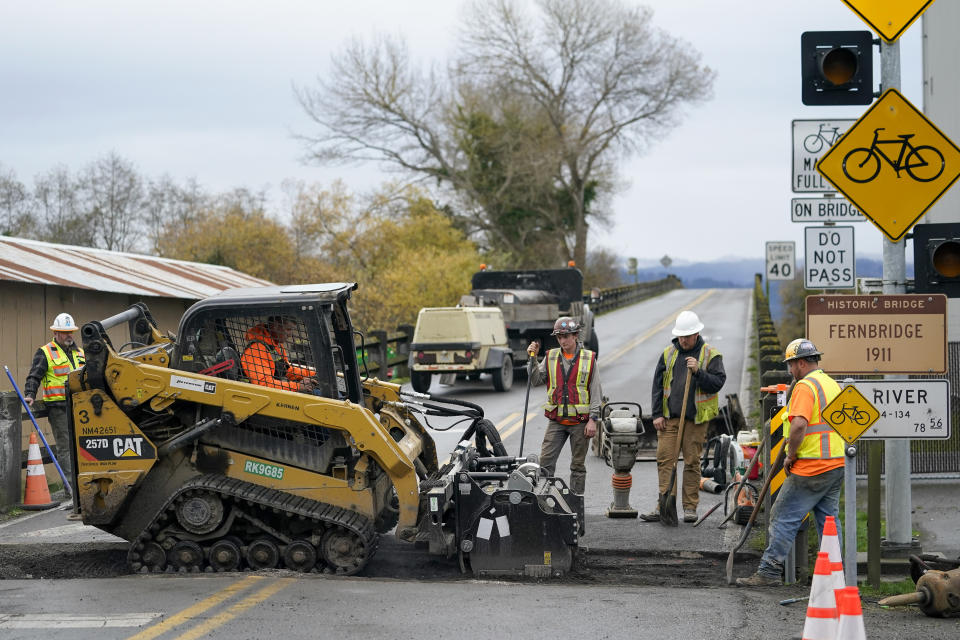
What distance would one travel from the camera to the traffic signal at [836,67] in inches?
326

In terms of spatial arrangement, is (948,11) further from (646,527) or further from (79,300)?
(79,300)

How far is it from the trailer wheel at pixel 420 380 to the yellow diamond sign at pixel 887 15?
15376mm

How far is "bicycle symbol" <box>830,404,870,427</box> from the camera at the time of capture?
721 cm

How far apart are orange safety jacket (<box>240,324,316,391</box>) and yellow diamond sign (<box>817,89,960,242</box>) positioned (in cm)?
448

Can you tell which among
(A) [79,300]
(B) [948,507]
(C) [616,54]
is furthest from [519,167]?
(B) [948,507]

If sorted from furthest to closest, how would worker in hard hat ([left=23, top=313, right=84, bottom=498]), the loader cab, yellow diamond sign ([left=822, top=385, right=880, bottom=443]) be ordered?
worker in hard hat ([left=23, top=313, right=84, bottom=498]), the loader cab, yellow diamond sign ([left=822, top=385, right=880, bottom=443])

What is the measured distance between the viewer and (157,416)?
8867mm

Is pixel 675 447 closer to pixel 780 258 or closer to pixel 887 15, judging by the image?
pixel 887 15

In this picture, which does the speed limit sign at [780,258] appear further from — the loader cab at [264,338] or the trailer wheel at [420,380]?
the loader cab at [264,338]

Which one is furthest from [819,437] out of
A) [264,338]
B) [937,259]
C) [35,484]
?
[35,484]

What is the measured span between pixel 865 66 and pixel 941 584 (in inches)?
153

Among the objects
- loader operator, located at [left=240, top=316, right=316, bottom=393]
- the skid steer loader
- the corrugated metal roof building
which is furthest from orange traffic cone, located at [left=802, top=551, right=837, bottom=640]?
the corrugated metal roof building

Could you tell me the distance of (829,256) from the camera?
1391 centimetres

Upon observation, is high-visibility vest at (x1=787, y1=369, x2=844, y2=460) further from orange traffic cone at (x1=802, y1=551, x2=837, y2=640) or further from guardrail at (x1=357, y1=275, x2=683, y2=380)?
guardrail at (x1=357, y1=275, x2=683, y2=380)
